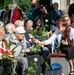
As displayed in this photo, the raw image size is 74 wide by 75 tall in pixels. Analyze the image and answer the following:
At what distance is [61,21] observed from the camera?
33.2ft

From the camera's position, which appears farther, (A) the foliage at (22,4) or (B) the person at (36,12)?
(A) the foliage at (22,4)

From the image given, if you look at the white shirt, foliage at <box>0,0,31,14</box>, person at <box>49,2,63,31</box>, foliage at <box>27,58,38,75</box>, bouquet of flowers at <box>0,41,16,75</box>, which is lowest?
foliage at <box>27,58,38,75</box>

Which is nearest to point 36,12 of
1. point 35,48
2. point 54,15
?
point 54,15

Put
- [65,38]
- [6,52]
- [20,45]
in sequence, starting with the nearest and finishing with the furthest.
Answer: [6,52] → [20,45] → [65,38]

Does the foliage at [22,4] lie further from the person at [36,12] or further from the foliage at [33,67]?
the foliage at [33,67]

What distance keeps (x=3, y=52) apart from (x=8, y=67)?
40cm

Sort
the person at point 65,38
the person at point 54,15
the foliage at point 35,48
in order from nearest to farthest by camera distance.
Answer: the foliage at point 35,48 → the person at point 65,38 → the person at point 54,15

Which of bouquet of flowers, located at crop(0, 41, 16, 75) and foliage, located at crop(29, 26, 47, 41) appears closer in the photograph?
bouquet of flowers, located at crop(0, 41, 16, 75)

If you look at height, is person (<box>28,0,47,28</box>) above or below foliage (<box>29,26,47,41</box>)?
above

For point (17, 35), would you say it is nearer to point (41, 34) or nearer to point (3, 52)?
point (3, 52)

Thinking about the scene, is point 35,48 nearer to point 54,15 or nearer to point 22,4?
point 54,15

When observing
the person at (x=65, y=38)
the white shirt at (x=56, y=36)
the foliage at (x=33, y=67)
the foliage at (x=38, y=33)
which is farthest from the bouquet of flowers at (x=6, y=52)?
the foliage at (x=38, y=33)

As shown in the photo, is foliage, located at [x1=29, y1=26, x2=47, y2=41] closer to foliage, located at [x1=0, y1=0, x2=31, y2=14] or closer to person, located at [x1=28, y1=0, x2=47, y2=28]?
person, located at [x1=28, y1=0, x2=47, y2=28]

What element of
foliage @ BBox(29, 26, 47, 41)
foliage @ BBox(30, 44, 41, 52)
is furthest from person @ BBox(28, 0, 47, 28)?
foliage @ BBox(30, 44, 41, 52)
